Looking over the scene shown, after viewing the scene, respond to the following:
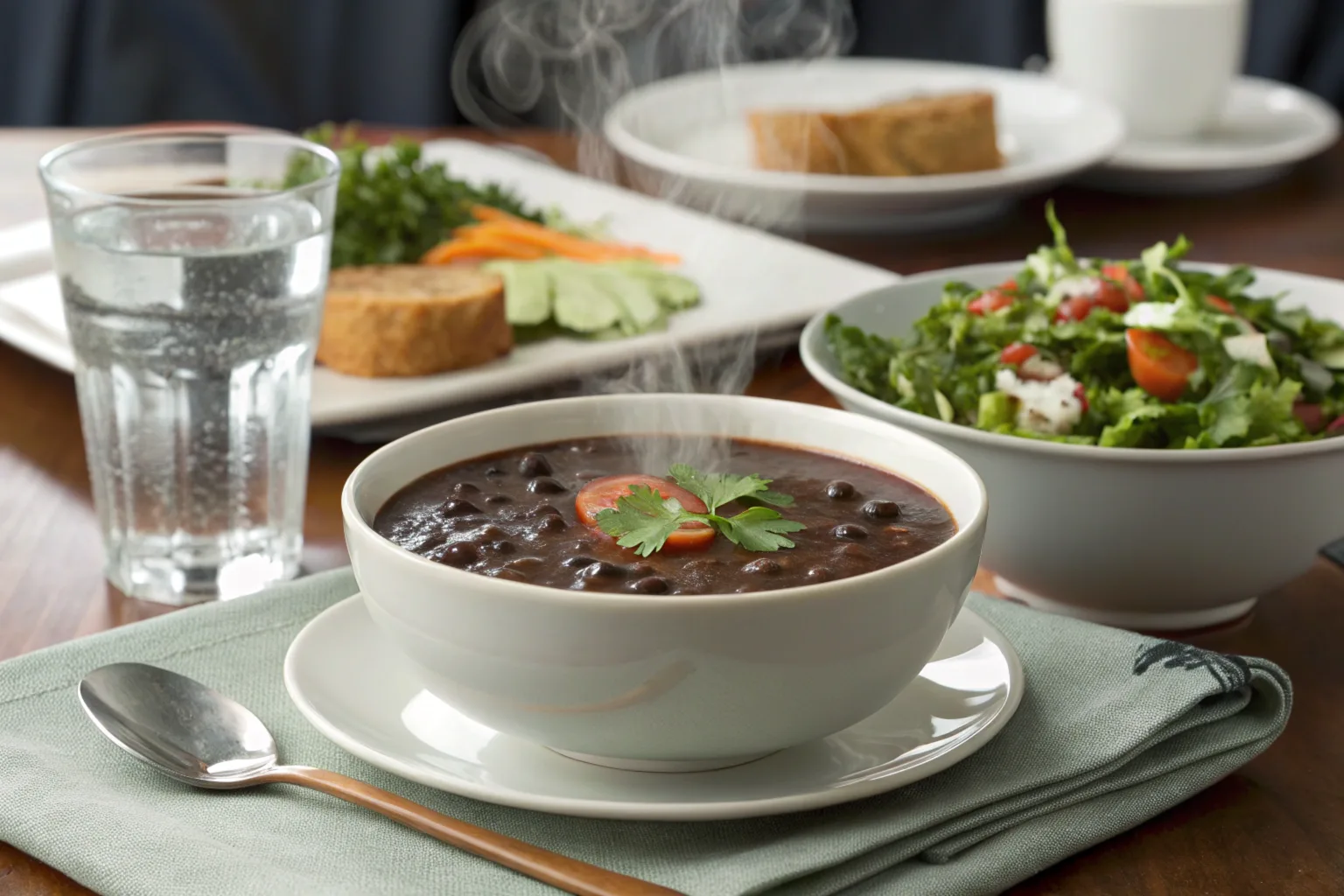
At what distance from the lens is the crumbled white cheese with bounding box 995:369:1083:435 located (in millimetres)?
1784

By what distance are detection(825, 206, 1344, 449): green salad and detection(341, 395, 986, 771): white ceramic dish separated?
1.80 feet

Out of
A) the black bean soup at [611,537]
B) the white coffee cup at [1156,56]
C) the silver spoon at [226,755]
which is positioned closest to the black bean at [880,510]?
the black bean soup at [611,537]

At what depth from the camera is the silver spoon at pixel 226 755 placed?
110 centimetres

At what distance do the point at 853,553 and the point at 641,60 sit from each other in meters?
3.91

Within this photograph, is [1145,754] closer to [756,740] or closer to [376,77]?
[756,740]

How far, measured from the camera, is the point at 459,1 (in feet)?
20.6

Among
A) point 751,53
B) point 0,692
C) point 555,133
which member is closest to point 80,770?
point 0,692

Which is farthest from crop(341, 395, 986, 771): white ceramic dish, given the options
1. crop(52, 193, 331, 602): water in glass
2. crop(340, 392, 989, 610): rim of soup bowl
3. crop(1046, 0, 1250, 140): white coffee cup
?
crop(1046, 0, 1250, 140): white coffee cup

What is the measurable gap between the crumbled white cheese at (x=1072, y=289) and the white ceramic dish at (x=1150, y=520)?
0.45m

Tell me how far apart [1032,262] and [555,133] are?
2.31m

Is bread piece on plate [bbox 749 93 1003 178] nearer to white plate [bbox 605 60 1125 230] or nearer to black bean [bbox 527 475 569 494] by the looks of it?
white plate [bbox 605 60 1125 230]

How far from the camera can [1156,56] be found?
3.66 m

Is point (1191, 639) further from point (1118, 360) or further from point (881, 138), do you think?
point (881, 138)

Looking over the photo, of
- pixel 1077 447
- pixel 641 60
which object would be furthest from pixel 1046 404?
pixel 641 60
